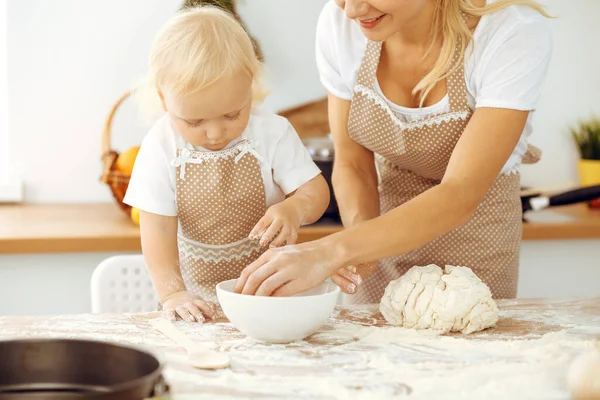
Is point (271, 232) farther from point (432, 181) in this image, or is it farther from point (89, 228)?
point (89, 228)

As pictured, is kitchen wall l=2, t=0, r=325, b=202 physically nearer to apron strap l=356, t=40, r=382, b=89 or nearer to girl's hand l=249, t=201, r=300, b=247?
apron strap l=356, t=40, r=382, b=89

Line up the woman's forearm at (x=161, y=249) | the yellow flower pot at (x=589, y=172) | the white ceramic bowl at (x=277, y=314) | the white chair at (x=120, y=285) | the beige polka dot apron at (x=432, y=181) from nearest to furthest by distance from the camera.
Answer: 1. the white ceramic bowl at (x=277, y=314)
2. the woman's forearm at (x=161, y=249)
3. the beige polka dot apron at (x=432, y=181)
4. the white chair at (x=120, y=285)
5. the yellow flower pot at (x=589, y=172)

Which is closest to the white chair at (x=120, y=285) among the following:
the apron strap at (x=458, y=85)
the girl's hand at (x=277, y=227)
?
the girl's hand at (x=277, y=227)

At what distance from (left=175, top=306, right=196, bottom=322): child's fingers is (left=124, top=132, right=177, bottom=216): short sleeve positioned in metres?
0.26

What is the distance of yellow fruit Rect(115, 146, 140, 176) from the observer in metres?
2.46

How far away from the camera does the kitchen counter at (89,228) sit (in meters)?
2.28

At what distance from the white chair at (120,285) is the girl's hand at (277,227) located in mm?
551

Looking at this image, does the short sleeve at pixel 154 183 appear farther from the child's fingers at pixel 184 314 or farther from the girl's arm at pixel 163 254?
Result: the child's fingers at pixel 184 314

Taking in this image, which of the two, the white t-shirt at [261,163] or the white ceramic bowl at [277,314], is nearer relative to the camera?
the white ceramic bowl at [277,314]

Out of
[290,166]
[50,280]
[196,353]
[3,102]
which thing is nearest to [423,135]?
[290,166]

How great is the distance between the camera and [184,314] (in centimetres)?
140

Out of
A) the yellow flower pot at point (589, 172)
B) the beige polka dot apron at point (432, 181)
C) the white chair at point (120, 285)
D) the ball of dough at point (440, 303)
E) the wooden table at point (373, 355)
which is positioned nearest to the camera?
the wooden table at point (373, 355)

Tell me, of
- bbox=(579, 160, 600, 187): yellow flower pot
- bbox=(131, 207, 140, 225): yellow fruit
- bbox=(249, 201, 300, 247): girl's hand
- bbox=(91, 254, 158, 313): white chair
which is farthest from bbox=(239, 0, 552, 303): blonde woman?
bbox=(579, 160, 600, 187): yellow flower pot

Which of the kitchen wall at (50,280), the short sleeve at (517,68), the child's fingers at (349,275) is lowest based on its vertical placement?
the kitchen wall at (50,280)
